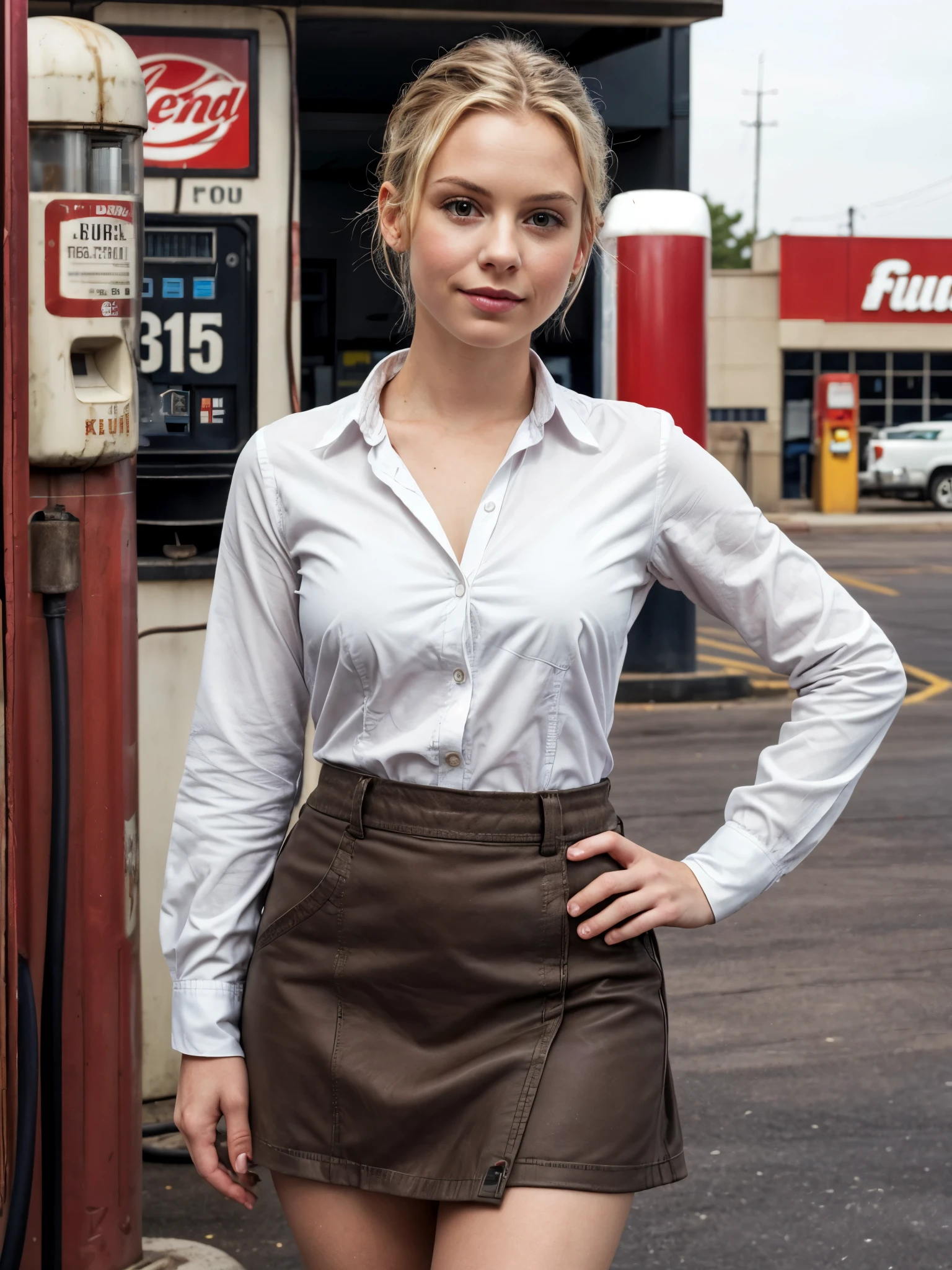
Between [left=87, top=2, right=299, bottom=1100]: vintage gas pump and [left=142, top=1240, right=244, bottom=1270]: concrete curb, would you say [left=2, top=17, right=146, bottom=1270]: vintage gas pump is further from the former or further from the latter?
[left=87, top=2, right=299, bottom=1100]: vintage gas pump

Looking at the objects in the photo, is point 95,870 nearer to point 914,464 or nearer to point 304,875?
point 304,875

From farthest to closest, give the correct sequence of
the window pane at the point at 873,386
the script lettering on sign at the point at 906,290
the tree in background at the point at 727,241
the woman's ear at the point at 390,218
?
the tree in background at the point at 727,241
the window pane at the point at 873,386
the script lettering on sign at the point at 906,290
the woman's ear at the point at 390,218

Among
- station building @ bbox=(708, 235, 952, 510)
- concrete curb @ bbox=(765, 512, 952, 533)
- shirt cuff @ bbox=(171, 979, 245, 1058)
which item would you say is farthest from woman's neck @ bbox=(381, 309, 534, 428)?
station building @ bbox=(708, 235, 952, 510)

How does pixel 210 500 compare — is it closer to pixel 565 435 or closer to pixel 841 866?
pixel 565 435

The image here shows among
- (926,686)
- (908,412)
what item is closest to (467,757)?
(926,686)

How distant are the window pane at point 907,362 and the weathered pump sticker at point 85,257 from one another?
93.8 ft

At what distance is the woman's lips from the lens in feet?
6.46

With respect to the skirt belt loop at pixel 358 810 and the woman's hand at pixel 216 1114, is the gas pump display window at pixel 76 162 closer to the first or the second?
the skirt belt loop at pixel 358 810

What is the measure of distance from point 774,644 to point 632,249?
7.86m

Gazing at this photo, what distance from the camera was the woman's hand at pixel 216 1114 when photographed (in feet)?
6.51

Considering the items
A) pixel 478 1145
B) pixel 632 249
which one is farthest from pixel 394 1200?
pixel 632 249

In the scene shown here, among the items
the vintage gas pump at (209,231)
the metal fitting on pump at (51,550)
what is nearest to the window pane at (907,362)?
the vintage gas pump at (209,231)

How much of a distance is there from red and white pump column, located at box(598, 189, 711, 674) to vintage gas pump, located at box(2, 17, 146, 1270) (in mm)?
6705

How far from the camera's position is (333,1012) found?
1919 mm
